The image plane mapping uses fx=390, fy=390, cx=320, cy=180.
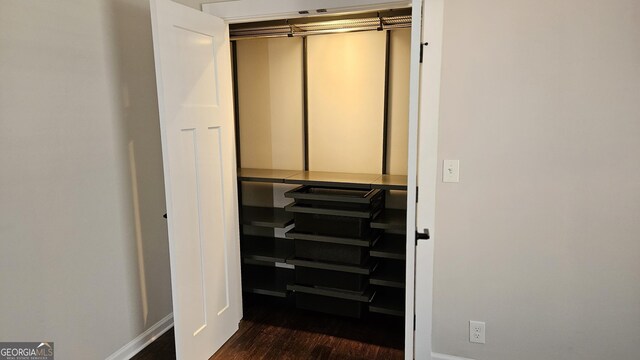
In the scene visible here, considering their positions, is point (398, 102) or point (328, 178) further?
point (398, 102)

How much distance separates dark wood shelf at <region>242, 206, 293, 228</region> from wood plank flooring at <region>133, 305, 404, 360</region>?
0.65 m

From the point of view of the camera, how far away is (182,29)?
185 centimetres

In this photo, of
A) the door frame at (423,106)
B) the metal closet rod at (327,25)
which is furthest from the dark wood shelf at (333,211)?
the metal closet rod at (327,25)

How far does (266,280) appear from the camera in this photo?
9.39 feet

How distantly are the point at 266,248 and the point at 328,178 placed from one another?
30.0 inches

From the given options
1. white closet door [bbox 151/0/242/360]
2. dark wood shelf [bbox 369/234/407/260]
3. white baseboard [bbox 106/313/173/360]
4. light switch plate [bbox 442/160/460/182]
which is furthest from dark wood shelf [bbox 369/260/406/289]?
white baseboard [bbox 106/313/173/360]

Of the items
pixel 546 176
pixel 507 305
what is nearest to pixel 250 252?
pixel 507 305

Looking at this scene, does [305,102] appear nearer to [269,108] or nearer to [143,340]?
[269,108]

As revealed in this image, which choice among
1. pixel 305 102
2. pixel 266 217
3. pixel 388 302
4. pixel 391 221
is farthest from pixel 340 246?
pixel 305 102

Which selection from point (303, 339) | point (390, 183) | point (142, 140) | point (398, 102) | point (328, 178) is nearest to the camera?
point (142, 140)

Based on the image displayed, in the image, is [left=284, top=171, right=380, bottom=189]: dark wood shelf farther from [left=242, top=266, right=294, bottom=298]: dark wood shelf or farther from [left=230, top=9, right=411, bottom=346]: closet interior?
[left=242, top=266, right=294, bottom=298]: dark wood shelf

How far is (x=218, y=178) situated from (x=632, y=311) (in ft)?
6.93

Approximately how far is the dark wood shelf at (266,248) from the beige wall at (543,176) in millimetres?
1160

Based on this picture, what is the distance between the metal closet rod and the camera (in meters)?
2.43
